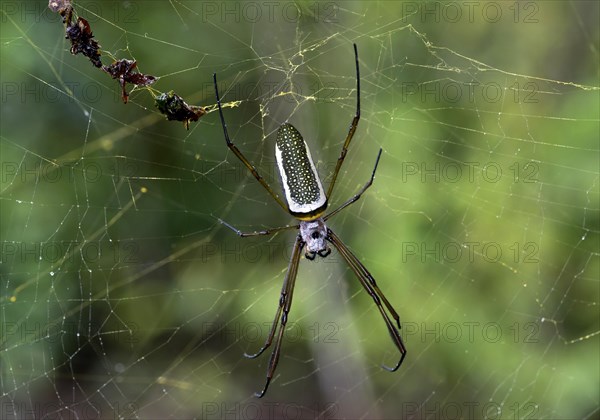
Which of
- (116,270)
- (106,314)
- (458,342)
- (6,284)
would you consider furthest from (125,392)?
(458,342)

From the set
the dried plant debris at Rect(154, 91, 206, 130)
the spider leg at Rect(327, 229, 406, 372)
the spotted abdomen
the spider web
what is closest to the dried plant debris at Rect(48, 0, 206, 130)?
the dried plant debris at Rect(154, 91, 206, 130)

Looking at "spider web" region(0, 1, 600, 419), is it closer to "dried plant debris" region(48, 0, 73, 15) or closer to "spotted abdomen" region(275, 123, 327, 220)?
"spotted abdomen" region(275, 123, 327, 220)

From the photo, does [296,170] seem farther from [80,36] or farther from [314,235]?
[80,36]

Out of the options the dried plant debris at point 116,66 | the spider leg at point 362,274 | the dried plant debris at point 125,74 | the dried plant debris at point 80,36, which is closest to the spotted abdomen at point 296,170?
the dried plant debris at point 116,66

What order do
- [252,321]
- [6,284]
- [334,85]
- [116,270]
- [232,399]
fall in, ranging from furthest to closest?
1. [232,399]
2. [252,321]
3. [116,270]
4. [334,85]
5. [6,284]

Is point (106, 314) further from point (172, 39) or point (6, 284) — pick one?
point (172, 39)

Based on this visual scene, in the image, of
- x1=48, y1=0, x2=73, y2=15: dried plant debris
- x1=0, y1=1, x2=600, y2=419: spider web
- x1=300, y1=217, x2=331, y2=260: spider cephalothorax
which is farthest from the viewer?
x1=0, y1=1, x2=600, y2=419: spider web
